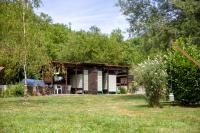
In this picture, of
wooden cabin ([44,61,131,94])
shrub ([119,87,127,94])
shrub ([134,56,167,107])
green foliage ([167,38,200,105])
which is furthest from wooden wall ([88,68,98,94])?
shrub ([134,56,167,107])

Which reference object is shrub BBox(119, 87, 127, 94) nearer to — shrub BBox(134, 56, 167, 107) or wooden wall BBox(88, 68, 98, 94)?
wooden wall BBox(88, 68, 98, 94)

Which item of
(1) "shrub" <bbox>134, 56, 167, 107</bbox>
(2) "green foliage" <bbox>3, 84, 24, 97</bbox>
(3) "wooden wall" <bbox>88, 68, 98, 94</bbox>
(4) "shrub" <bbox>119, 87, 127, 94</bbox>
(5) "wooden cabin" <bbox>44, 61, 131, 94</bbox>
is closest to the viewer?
(1) "shrub" <bbox>134, 56, 167, 107</bbox>

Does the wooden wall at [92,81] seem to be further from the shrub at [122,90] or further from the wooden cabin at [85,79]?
the shrub at [122,90]

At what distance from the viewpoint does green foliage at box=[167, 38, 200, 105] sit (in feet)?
69.9

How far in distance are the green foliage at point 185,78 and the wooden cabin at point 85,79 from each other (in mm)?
22586

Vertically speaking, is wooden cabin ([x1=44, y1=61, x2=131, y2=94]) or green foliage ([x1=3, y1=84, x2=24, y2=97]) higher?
wooden cabin ([x1=44, y1=61, x2=131, y2=94])

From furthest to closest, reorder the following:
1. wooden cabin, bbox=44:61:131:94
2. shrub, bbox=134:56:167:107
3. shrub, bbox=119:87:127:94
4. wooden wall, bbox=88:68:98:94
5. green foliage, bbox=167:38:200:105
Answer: shrub, bbox=119:87:127:94 → wooden wall, bbox=88:68:98:94 → wooden cabin, bbox=44:61:131:94 → green foliage, bbox=167:38:200:105 → shrub, bbox=134:56:167:107

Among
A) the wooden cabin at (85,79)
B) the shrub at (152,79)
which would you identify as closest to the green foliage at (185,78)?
the shrub at (152,79)

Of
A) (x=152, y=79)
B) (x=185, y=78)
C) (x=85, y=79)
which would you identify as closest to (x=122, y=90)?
(x=85, y=79)

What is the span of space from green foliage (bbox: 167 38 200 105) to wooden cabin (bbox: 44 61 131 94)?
22586 millimetres

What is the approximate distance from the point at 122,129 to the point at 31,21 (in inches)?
558

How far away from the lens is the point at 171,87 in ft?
72.4

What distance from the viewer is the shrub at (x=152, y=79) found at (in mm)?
19984

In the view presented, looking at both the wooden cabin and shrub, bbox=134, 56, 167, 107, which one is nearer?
shrub, bbox=134, 56, 167, 107
